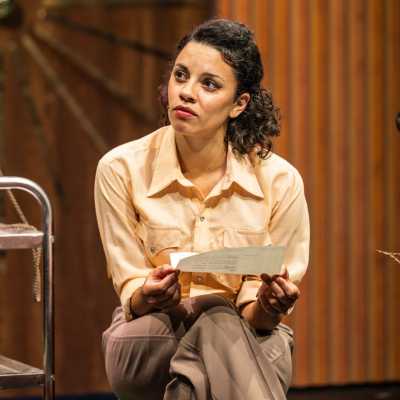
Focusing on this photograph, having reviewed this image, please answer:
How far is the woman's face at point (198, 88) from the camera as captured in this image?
2.26 metres

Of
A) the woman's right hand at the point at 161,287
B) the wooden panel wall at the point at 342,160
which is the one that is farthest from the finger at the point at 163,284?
the wooden panel wall at the point at 342,160

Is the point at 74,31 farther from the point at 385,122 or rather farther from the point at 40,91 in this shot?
the point at 385,122

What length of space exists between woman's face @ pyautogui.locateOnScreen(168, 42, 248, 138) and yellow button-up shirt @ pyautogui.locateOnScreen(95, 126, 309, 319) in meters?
0.12

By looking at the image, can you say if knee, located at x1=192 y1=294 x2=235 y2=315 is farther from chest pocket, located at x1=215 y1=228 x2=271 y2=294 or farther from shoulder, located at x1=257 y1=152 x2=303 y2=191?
shoulder, located at x1=257 y1=152 x2=303 y2=191

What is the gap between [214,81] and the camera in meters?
2.29

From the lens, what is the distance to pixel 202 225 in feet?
7.57

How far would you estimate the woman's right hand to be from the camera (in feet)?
6.82

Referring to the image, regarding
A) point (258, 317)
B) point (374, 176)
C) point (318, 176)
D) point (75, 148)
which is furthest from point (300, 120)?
point (258, 317)

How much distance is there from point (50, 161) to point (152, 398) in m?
1.76

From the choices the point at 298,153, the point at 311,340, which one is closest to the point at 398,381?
the point at 311,340

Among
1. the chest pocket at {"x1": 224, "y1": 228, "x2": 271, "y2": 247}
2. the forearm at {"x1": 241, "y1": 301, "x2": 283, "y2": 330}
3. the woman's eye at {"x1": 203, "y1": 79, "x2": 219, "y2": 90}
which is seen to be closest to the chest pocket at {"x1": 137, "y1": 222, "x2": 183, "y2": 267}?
the chest pocket at {"x1": 224, "y1": 228, "x2": 271, "y2": 247}

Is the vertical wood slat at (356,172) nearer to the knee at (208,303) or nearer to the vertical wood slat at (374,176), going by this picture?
the vertical wood slat at (374,176)

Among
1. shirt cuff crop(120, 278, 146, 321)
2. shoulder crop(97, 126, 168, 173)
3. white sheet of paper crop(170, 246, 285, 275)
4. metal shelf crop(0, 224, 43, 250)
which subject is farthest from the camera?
shoulder crop(97, 126, 168, 173)

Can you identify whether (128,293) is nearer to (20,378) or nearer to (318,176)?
(20,378)
